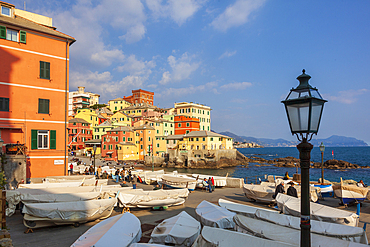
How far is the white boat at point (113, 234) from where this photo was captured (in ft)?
24.4

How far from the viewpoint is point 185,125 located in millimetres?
87000

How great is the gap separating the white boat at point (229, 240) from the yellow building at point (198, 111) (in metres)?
88.4

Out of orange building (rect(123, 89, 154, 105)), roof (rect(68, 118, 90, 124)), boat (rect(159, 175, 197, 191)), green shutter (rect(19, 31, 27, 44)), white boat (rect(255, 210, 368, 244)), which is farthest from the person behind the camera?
orange building (rect(123, 89, 154, 105))

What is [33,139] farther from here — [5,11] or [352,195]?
[352,195]

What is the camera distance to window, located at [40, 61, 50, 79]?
23094mm

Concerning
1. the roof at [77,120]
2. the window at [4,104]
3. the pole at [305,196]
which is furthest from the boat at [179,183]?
the roof at [77,120]

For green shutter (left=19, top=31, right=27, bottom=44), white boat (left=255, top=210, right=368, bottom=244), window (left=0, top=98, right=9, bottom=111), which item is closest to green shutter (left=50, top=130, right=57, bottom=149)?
window (left=0, top=98, right=9, bottom=111)

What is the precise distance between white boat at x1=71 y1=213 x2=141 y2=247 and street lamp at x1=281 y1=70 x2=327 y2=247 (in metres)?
5.52

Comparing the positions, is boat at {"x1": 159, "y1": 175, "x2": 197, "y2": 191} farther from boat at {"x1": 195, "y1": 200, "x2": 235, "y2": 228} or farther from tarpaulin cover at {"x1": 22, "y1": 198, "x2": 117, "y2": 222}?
boat at {"x1": 195, "y1": 200, "x2": 235, "y2": 228}

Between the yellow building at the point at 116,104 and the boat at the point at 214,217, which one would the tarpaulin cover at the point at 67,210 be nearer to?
the boat at the point at 214,217

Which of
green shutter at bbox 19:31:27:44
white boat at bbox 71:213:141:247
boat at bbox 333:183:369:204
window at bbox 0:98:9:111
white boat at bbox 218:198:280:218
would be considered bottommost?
boat at bbox 333:183:369:204

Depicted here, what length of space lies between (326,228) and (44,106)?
2390 centimetres

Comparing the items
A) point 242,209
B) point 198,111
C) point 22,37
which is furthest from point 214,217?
point 198,111

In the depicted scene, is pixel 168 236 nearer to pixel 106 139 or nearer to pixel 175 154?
pixel 175 154
